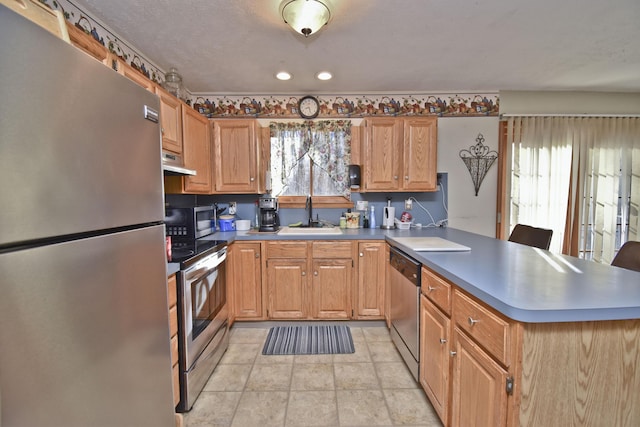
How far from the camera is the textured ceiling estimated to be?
1.61 metres

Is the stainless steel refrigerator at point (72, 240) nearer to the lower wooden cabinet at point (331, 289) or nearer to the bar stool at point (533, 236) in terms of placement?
the lower wooden cabinet at point (331, 289)

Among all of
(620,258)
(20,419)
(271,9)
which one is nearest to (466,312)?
(620,258)

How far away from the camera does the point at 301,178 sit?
3020 millimetres

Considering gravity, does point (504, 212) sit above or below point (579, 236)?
above

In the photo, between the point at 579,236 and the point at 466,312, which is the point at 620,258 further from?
the point at 579,236

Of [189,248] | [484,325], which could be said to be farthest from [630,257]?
[189,248]

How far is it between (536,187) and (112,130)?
3679 mm

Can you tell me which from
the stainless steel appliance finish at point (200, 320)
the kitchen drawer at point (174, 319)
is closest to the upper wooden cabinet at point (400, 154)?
the stainless steel appliance finish at point (200, 320)

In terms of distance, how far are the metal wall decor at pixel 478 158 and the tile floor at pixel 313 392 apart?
2065mm

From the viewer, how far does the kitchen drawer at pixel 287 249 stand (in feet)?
8.09

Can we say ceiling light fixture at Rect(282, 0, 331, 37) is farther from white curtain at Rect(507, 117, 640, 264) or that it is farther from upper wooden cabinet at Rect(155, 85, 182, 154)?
white curtain at Rect(507, 117, 640, 264)

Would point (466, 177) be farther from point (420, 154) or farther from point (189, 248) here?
point (189, 248)

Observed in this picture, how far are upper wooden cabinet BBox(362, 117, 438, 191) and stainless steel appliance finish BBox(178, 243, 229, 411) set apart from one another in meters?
1.65

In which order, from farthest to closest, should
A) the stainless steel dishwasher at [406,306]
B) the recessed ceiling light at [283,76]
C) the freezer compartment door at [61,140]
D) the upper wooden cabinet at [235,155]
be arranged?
the upper wooden cabinet at [235,155] < the recessed ceiling light at [283,76] < the stainless steel dishwasher at [406,306] < the freezer compartment door at [61,140]
